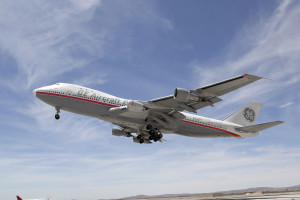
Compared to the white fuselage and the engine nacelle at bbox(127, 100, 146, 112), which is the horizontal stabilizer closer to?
the white fuselage

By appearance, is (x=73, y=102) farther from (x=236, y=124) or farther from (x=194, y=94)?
(x=236, y=124)

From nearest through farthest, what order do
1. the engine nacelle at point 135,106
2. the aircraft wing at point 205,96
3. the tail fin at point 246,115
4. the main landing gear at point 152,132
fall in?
the aircraft wing at point 205,96 → the engine nacelle at point 135,106 → the main landing gear at point 152,132 → the tail fin at point 246,115

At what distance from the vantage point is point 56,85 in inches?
1363

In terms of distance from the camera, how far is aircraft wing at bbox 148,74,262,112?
85.6 ft

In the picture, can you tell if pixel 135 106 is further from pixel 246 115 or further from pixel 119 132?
pixel 246 115

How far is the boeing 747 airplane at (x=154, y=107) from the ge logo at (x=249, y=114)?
646cm

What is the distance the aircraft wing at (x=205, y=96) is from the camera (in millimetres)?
26094

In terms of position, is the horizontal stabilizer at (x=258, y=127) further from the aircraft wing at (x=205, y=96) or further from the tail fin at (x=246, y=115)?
the aircraft wing at (x=205, y=96)

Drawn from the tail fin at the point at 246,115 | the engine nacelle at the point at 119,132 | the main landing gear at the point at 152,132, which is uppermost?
the tail fin at the point at 246,115

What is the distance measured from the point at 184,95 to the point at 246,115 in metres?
22.6

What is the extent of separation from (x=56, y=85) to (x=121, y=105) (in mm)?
8660

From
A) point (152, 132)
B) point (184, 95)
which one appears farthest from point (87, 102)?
point (184, 95)

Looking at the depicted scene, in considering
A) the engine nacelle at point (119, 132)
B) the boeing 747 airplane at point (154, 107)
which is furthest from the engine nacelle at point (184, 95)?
the engine nacelle at point (119, 132)

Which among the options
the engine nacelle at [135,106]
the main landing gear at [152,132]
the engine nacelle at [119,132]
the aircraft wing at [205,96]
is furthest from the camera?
the engine nacelle at [119,132]
